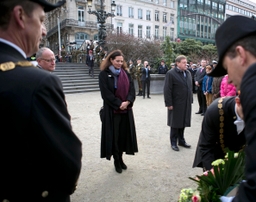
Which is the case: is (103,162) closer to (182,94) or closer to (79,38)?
(182,94)

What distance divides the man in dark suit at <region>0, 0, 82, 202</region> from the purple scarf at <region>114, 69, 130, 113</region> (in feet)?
8.55

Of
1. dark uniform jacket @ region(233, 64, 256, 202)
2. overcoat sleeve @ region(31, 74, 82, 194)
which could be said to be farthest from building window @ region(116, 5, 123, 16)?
dark uniform jacket @ region(233, 64, 256, 202)

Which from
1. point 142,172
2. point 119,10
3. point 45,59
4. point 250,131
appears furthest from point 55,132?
point 119,10

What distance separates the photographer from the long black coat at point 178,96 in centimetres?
495

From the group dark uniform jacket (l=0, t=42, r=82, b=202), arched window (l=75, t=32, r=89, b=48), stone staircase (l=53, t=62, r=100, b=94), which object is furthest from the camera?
arched window (l=75, t=32, r=89, b=48)

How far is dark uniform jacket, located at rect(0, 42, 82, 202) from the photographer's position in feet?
3.42

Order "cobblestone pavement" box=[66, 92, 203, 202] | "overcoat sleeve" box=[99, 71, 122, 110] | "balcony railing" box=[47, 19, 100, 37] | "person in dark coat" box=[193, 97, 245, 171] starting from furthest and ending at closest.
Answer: "balcony railing" box=[47, 19, 100, 37]
"overcoat sleeve" box=[99, 71, 122, 110]
"cobblestone pavement" box=[66, 92, 203, 202]
"person in dark coat" box=[193, 97, 245, 171]

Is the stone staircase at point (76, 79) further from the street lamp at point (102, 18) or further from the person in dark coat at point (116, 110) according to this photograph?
the person in dark coat at point (116, 110)

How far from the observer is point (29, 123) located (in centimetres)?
106

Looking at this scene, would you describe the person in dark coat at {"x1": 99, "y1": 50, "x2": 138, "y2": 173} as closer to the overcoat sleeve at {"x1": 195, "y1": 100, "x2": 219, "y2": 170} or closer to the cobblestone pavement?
the cobblestone pavement

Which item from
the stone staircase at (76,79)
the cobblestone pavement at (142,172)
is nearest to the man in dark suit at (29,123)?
the cobblestone pavement at (142,172)

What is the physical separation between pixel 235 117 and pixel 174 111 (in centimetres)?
321

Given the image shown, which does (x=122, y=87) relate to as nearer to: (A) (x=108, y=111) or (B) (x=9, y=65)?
(A) (x=108, y=111)

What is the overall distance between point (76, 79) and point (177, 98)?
12.8m
